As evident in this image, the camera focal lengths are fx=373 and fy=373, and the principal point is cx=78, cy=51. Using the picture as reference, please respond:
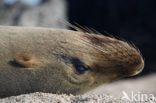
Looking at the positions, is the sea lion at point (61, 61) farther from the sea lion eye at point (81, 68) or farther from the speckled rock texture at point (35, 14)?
the speckled rock texture at point (35, 14)

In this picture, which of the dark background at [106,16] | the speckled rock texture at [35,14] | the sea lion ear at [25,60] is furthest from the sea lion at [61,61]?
the dark background at [106,16]

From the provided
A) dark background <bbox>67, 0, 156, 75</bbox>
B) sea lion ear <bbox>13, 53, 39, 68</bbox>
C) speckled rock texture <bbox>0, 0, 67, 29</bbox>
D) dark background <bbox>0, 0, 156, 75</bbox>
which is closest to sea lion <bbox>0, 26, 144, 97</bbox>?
sea lion ear <bbox>13, 53, 39, 68</bbox>

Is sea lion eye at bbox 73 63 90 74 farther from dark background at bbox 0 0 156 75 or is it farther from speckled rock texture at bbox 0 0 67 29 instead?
dark background at bbox 0 0 156 75

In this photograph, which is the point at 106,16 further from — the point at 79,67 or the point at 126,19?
the point at 79,67

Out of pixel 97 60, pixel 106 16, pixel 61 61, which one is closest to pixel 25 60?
pixel 61 61

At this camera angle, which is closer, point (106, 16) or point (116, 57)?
point (116, 57)
